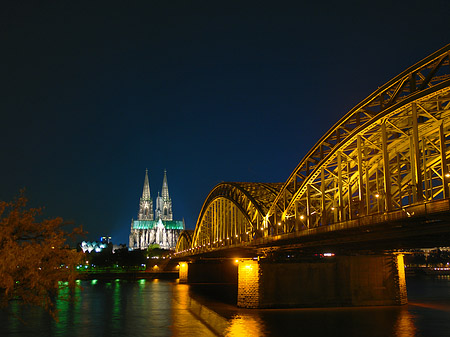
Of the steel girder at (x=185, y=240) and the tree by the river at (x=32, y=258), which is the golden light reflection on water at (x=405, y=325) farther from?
the steel girder at (x=185, y=240)

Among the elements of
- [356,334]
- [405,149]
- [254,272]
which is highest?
[405,149]

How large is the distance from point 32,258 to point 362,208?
92.6ft

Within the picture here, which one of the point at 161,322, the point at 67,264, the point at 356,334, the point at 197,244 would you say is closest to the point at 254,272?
the point at 161,322

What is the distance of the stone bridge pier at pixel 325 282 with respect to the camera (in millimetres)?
59469

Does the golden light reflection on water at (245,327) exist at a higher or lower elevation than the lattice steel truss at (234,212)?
lower

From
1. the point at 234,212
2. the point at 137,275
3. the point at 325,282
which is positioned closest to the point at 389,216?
the point at 325,282

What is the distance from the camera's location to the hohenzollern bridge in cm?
3500

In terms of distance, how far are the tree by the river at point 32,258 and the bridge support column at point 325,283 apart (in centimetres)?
4053

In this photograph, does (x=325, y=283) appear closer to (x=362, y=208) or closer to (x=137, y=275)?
(x=362, y=208)

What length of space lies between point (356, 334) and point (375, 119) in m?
17.0

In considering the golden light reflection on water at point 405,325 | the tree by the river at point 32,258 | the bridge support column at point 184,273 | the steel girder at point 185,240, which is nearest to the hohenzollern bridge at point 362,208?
the golden light reflection on water at point 405,325

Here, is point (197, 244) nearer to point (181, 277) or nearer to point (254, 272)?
point (181, 277)

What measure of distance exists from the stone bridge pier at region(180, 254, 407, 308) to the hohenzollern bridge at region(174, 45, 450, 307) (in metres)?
0.11

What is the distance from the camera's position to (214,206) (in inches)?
4550
